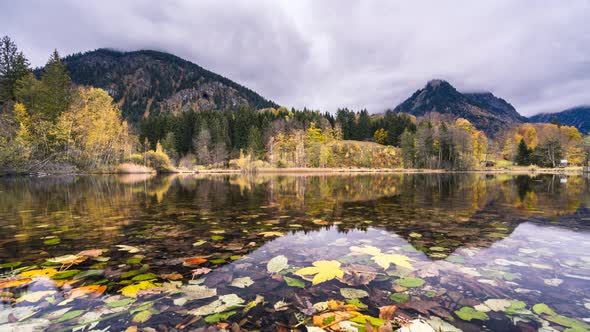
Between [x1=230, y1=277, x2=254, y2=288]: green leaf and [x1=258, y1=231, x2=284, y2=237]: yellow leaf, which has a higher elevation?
[x1=230, y1=277, x2=254, y2=288]: green leaf

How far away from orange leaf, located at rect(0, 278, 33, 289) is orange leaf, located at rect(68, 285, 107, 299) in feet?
2.56

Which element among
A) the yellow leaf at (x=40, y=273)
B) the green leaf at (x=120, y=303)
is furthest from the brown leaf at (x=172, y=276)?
the yellow leaf at (x=40, y=273)

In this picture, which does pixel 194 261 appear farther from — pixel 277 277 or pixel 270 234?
pixel 270 234

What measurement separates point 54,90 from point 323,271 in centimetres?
5606

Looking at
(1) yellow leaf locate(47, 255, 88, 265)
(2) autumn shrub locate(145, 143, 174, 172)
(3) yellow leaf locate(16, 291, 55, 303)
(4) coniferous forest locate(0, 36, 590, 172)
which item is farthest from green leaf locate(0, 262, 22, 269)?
(2) autumn shrub locate(145, 143, 174, 172)

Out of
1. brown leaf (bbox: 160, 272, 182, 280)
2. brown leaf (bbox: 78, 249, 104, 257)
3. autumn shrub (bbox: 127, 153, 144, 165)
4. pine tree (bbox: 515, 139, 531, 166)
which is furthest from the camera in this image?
pine tree (bbox: 515, 139, 531, 166)

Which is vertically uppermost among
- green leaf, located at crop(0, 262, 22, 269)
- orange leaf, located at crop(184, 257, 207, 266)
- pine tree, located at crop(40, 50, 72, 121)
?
pine tree, located at crop(40, 50, 72, 121)

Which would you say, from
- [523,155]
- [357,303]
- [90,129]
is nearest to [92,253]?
[357,303]

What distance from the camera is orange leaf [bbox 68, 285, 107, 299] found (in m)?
3.02

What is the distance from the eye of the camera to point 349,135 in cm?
10038

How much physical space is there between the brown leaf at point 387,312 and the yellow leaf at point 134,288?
2.64 metres

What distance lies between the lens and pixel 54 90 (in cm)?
4231

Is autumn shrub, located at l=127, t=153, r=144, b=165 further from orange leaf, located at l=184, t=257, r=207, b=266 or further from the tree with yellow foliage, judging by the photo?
orange leaf, located at l=184, t=257, r=207, b=266

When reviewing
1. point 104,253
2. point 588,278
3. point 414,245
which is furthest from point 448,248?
point 104,253
